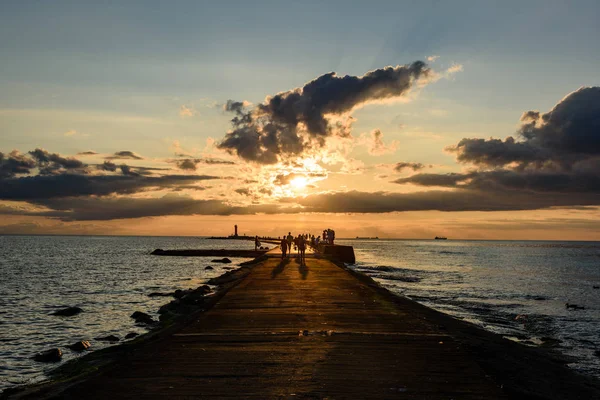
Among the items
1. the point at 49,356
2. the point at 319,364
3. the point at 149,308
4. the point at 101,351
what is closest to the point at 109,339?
the point at 49,356

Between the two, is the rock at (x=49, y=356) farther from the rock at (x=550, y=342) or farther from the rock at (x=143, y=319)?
the rock at (x=550, y=342)

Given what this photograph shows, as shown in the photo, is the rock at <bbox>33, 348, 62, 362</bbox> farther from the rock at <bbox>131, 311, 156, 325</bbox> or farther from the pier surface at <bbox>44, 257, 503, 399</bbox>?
the rock at <bbox>131, 311, 156, 325</bbox>

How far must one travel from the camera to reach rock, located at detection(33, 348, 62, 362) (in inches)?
617

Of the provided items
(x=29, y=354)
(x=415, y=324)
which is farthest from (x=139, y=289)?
(x=415, y=324)

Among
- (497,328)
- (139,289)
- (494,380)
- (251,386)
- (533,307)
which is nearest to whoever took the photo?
(251,386)

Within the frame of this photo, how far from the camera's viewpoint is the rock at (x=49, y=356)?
1567cm

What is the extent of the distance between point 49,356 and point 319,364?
408 inches

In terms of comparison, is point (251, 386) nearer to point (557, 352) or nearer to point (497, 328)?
point (557, 352)

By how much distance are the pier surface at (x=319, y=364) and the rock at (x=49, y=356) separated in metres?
4.71

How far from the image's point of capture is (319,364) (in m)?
9.34

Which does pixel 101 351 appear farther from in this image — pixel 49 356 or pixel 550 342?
pixel 550 342

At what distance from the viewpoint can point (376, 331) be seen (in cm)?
1266

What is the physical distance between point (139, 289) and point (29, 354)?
72.7 ft

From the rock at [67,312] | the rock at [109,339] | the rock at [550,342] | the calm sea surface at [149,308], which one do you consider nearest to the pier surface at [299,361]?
the rock at [109,339]
